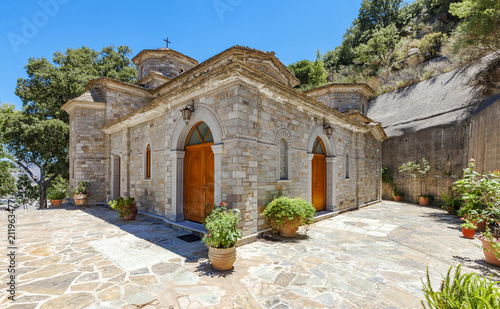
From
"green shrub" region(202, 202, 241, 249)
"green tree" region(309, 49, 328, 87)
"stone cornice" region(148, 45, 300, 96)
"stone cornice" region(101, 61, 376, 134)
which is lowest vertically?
"green shrub" region(202, 202, 241, 249)

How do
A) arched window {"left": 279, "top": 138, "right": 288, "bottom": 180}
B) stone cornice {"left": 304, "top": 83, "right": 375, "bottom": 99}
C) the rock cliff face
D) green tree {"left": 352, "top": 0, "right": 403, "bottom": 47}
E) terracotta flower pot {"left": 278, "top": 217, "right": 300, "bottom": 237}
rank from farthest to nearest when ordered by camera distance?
1. green tree {"left": 352, "top": 0, "right": 403, "bottom": 47}
2. stone cornice {"left": 304, "top": 83, "right": 375, "bottom": 99}
3. the rock cliff face
4. arched window {"left": 279, "top": 138, "right": 288, "bottom": 180}
5. terracotta flower pot {"left": 278, "top": 217, "right": 300, "bottom": 237}

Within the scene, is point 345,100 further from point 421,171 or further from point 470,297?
point 470,297

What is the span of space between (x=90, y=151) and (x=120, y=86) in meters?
3.79

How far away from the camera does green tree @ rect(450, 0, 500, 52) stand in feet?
29.5

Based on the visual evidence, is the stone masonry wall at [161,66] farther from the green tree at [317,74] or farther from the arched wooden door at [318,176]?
the green tree at [317,74]

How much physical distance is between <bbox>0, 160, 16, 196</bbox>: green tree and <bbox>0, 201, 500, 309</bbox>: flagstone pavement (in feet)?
59.8

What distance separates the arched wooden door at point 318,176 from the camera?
8.25m

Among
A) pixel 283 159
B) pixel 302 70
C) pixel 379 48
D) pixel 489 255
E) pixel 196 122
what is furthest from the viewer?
pixel 302 70

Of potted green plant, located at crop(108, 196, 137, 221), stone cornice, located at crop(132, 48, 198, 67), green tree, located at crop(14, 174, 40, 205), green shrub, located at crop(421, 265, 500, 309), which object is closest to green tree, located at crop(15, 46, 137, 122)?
green tree, located at crop(14, 174, 40, 205)

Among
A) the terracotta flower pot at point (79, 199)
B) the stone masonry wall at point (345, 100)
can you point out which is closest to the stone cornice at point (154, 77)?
the terracotta flower pot at point (79, 199)

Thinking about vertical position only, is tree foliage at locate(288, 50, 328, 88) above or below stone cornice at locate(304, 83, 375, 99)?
above

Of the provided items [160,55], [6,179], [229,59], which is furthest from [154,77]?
[6,179]

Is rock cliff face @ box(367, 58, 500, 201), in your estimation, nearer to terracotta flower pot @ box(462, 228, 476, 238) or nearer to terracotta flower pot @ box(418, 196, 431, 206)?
terracotta flower pot @ box(418, 196, 431, 206)

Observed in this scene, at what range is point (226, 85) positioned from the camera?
209 inches
